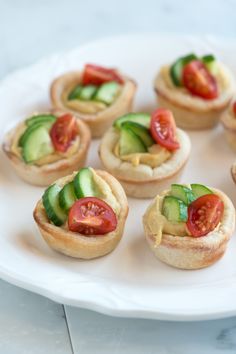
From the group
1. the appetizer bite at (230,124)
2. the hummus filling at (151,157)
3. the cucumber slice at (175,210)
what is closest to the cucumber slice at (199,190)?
the cucumber slice at (175,210)

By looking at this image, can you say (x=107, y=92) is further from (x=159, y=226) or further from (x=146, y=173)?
(x=159, y=226)

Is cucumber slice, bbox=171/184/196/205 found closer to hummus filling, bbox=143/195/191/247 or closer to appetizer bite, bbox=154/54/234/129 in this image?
hummus filling, bbox=143/195/191/247

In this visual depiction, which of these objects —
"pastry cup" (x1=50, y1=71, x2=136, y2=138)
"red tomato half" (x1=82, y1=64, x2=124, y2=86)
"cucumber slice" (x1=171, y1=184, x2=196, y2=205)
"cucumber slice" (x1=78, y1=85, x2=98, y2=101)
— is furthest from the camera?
"red tomato half" (x1=82, y1=64, x2=124, y2=86)

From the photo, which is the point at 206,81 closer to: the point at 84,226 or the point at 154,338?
the point at 84,226

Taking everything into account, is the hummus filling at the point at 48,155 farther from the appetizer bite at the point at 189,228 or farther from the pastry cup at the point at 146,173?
the appetizer bite at the point at 189,228

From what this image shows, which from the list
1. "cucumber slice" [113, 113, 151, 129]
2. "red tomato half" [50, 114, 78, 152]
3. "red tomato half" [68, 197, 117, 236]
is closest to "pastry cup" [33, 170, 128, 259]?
"red tomato half" [68, 197, 117, 236]

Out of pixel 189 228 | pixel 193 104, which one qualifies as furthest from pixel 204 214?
pixel 193 104

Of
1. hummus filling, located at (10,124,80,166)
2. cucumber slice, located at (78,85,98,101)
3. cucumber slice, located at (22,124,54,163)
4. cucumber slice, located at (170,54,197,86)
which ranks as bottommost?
hummus filling, located at (10,124,80,166)
